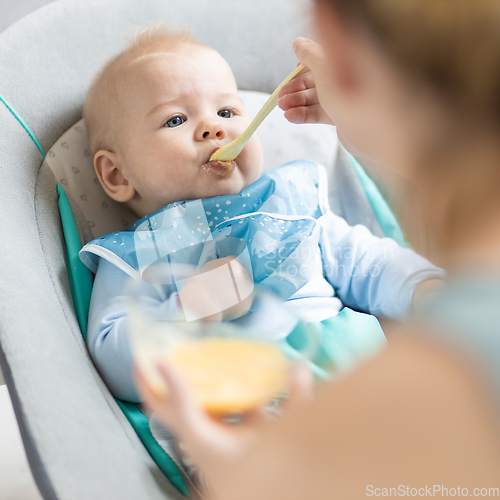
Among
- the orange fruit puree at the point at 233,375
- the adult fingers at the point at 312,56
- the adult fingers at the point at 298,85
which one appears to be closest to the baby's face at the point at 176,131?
the adult fingers at the point at 298,85

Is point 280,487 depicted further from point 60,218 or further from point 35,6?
point 35,6

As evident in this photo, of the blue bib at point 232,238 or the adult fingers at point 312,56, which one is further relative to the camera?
the blue bib at point 232,238

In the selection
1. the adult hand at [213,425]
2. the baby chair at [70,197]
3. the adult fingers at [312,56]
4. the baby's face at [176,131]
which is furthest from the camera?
the baby's face at [176,131]

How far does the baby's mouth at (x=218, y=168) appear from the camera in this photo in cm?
92

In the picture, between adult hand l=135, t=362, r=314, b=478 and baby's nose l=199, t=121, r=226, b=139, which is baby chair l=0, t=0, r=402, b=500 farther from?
baby's nose l=199, t=121, r=226, b=139

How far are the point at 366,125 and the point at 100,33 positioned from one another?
80 cm

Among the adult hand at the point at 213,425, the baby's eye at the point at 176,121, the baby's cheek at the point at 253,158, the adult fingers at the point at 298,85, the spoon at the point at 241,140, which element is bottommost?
the adult hand at the point at 213,425

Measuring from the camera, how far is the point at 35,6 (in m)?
1.27

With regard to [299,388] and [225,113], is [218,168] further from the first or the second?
[299,388]

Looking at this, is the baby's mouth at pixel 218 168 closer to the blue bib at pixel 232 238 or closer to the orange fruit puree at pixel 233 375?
the blue bib at pixel 232 238

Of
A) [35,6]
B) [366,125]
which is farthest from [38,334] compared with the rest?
[35,6]

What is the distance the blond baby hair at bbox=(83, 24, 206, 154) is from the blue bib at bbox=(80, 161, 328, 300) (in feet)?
0.65

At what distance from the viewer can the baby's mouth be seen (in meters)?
0.92

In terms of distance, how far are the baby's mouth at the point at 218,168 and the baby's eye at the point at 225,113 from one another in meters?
0.12
